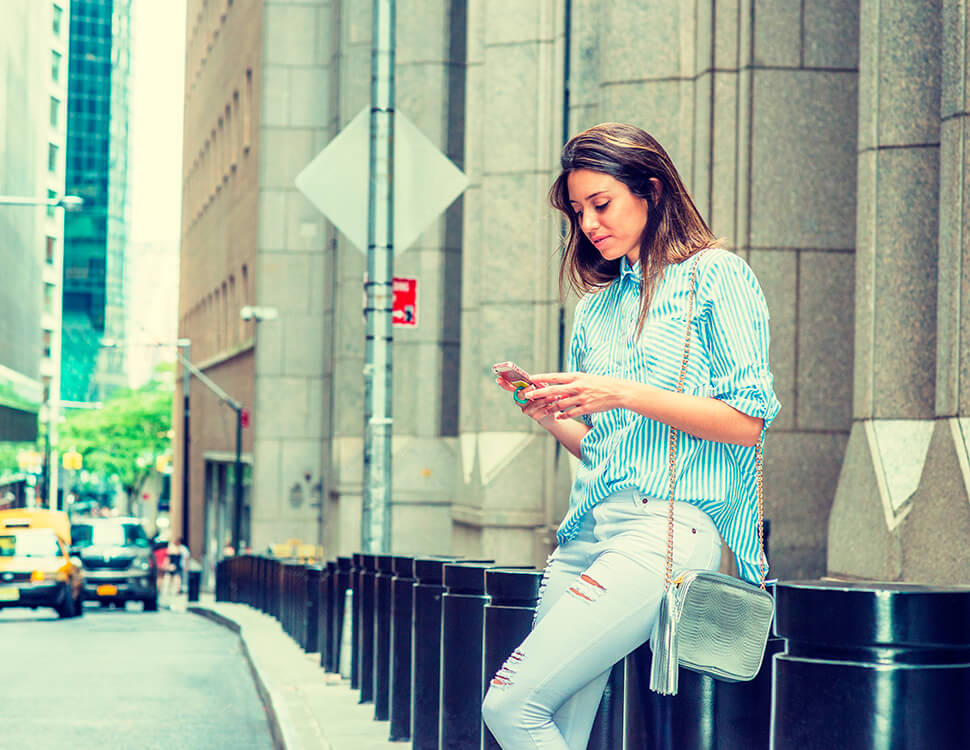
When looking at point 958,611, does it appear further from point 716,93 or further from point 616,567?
point 716,93

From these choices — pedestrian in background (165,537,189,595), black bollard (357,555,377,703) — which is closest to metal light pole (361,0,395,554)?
black bollard (357,555,377,703)

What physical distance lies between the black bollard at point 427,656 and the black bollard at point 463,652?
706 mm

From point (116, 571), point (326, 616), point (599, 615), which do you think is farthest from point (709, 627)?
point (116, 571)

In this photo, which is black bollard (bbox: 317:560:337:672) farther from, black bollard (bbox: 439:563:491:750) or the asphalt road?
black bollard (bbox: 439:563:491:750)

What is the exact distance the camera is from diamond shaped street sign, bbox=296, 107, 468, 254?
427 inches

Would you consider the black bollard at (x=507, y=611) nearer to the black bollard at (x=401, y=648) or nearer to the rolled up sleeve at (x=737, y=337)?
the rolled up sleeve at (x=737, y=337)

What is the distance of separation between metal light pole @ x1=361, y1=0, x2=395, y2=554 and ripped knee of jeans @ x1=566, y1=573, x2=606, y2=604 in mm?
8181

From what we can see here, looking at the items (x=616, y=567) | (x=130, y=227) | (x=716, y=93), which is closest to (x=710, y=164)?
(x=716, y=93)

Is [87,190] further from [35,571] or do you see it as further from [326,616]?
[326,616]

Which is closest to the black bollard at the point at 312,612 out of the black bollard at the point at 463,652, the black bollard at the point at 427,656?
the black bollard at the point at 427,656

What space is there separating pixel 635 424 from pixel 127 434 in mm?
104252

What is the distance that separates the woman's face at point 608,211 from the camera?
11.8 feet

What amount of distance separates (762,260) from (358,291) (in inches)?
830

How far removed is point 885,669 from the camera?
2.93 m
